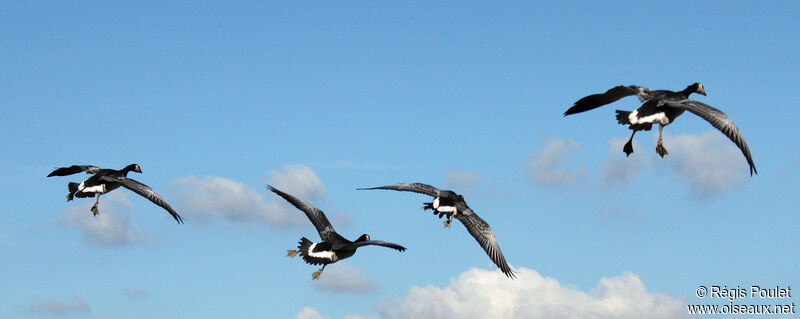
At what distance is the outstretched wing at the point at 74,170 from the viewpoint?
33562mm

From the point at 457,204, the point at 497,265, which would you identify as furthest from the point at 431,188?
the point at 497,265

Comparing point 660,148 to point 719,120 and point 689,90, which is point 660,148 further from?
point 689,90

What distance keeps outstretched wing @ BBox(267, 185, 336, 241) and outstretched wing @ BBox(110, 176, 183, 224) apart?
3589mm

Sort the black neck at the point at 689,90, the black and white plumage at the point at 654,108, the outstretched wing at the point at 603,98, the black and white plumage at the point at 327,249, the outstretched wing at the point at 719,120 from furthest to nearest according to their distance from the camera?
1. the black and white plumage at the point at 327,249
2. the outstretched wing at the point at 603,98
3. the black neck at the point at 689,90
4. the black and white plumage at the point at 654,108
5. the outstretched wing at the point at 719,120

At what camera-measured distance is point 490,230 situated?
31.3 metres

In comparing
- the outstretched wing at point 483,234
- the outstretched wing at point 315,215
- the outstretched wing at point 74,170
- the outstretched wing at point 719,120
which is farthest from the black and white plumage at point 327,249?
the outstretched wing at point 719,120

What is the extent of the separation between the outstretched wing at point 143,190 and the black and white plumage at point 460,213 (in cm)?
739

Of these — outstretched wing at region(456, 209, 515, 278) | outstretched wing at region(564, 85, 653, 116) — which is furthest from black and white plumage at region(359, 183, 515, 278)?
outstretched wing at region(564, 85, 653, 116)

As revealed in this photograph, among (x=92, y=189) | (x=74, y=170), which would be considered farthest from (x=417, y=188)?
(x=74, y=170)

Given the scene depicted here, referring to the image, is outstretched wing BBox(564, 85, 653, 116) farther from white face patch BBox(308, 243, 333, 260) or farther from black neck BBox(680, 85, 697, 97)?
white face patch BBox(308, 243, 333, 260)

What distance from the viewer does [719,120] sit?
81.5ft

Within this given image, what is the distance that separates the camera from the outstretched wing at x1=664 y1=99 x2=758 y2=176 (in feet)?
77.8

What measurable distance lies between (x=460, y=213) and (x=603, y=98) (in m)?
6.33

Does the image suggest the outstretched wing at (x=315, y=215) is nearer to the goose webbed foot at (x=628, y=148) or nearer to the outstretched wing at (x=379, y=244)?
the outstretched wing at (x=379, y=244)
